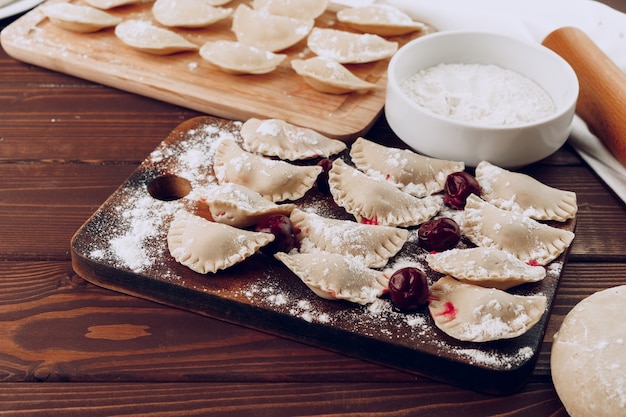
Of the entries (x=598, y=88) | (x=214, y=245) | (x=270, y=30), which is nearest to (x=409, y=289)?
(x=214, y=245)

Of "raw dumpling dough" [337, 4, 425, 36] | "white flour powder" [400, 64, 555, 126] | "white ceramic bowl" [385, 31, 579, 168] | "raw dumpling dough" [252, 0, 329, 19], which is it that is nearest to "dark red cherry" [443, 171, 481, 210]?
"white ceramic bowl" [385, 31, 579, 168]

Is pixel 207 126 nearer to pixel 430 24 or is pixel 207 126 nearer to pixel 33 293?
pixel 33 293

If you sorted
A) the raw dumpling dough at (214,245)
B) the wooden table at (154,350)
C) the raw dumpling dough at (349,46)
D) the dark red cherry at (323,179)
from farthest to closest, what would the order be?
the raw dumpling dough at (349,46) → the dark red cherry at (323,179) → the raw dumpling dough at (214,245) → the wooden table at (154,350)

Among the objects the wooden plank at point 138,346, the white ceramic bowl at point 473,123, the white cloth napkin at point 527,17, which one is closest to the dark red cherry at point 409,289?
the wooden plank at point 138,346

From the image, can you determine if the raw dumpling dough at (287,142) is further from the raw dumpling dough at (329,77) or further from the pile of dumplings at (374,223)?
the raw dumpling dough at (329,77)

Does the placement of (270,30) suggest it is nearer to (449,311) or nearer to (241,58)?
(241,58)

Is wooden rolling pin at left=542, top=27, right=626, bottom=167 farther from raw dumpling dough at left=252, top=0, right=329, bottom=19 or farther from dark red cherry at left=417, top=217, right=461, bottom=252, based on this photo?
raw dumpling dough at left=252, top=0, right=329, bottom=19
